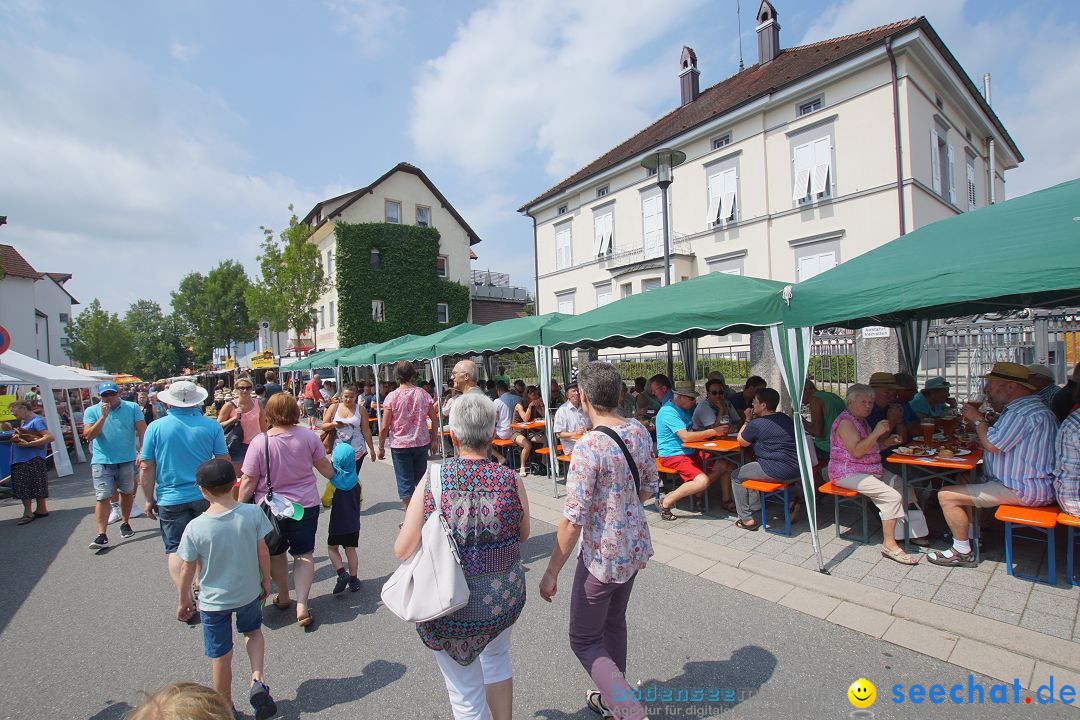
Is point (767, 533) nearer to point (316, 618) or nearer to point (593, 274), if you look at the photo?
point (316, 618)

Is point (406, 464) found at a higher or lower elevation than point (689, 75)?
lower

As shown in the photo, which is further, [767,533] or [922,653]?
[767,533]

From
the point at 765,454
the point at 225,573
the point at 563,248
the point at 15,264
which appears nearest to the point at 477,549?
the point at 225,573

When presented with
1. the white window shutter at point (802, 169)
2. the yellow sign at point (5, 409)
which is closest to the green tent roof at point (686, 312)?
the yellow sign at point (5, 409)

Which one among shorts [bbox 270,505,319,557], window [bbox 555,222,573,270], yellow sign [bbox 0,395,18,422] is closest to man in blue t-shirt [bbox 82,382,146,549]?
shorts [bbox 270,505,319,557]

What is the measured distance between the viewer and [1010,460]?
3762mm

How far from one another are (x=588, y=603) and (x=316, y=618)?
97.4 inches

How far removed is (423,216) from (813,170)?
23.1m

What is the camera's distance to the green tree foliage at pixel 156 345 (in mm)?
62188

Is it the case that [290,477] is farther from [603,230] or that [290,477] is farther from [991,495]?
[603,230]

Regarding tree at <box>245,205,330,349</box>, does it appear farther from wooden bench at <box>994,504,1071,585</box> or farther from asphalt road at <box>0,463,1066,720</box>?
wooden bench at <box>994,504,1071,585</box>

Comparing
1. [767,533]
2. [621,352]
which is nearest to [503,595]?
[767,533]

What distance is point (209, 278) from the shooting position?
46.7 metres

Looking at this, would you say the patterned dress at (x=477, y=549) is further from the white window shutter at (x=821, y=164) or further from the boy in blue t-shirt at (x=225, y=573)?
the white window shutter at (x=821, y=164)
